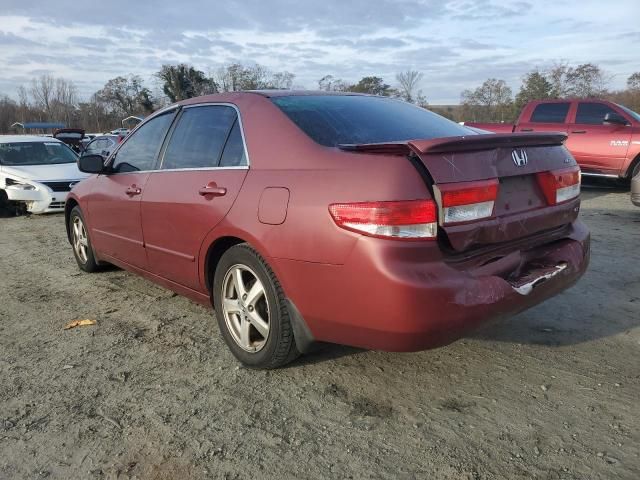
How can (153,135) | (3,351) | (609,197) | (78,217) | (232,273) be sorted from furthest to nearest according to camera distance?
(609,197) → (78,217) → (153,135) → (3,351) → (232,273)

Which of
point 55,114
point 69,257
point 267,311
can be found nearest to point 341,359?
point 267,311

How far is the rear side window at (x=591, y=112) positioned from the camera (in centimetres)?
1053

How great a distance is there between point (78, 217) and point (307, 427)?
3.91 meters

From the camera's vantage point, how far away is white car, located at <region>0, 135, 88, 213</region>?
9594mm

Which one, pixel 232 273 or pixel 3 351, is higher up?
pixel 232 273

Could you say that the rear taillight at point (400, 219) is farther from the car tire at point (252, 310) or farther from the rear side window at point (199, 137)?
the rear side window at point (199, 137)

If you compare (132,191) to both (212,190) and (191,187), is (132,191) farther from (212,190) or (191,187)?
(212,190)

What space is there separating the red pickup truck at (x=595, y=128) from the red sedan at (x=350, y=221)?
720cm

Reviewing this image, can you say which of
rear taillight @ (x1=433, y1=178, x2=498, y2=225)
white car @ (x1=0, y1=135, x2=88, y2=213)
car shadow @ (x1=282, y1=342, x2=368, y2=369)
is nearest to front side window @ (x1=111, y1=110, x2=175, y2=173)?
car shadow @ (x1=282, y1=342, x2=368, y2=369)

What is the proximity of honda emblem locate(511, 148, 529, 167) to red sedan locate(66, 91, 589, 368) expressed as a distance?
1 centimetres

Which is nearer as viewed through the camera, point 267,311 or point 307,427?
point 307,427

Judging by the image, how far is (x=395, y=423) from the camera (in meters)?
2.61

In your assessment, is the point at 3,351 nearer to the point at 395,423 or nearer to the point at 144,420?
the point at 144,420

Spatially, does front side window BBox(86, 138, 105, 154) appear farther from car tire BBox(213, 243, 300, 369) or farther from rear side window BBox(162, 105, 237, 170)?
car tire BBox(213, 243, 300, 369)
